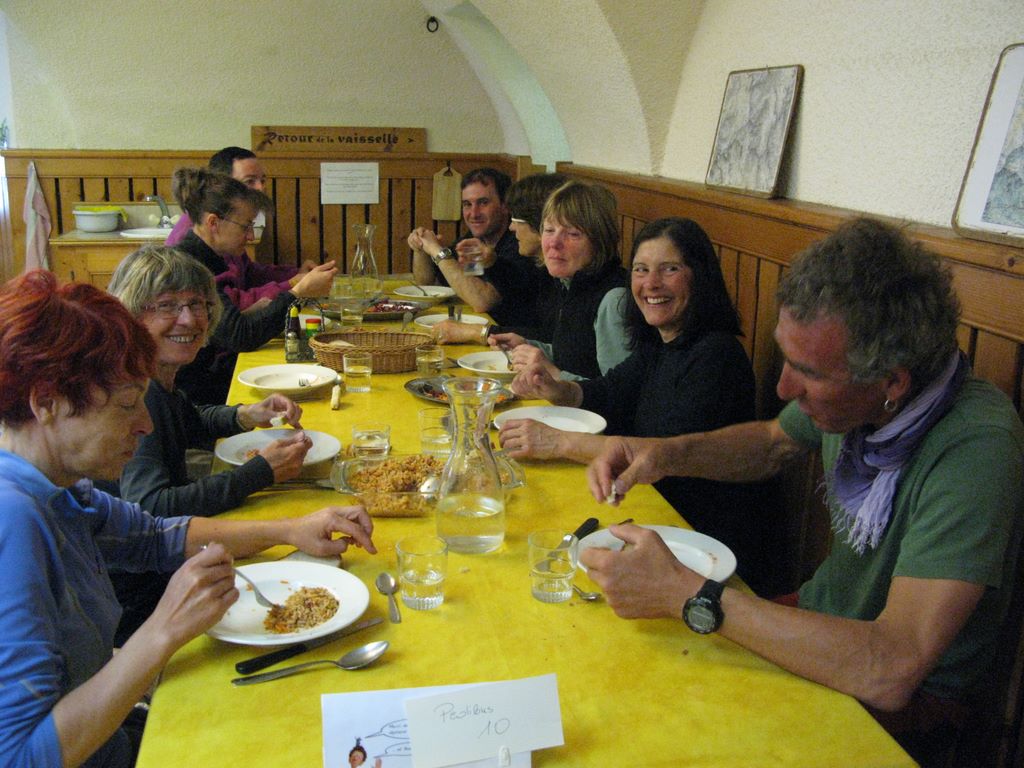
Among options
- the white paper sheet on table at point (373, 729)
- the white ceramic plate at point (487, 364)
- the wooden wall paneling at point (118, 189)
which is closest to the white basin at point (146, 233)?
the wooden wall paneling at point (118, 189)

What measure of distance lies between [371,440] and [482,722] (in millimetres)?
1108

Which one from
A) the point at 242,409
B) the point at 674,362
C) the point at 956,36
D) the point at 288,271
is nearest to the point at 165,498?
the point at 242,409

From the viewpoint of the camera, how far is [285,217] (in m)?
6.34

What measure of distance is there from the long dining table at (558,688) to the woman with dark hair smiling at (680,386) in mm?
675

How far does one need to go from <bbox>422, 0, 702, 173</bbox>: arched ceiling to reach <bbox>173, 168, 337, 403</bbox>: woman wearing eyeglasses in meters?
1.45

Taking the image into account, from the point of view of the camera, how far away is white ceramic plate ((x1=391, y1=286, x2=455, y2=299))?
419 centimetres

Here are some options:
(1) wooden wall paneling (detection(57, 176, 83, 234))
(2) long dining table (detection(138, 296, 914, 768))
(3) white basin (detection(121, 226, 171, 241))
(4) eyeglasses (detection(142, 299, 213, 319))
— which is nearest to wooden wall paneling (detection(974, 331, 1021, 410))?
(2) long dining table (detection(138, 296, 914, 768))

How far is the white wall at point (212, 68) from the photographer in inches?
227

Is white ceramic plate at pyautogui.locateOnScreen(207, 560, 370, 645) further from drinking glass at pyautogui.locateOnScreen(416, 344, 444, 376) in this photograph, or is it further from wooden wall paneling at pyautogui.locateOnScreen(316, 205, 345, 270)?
wooden wall paneling at pyautogui.locateOnScreen(316, 205, 345, 270)

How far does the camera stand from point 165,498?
5.99 ft

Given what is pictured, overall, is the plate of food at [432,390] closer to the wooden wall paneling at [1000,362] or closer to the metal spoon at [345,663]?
the wooden wall paneling at [1000,362]

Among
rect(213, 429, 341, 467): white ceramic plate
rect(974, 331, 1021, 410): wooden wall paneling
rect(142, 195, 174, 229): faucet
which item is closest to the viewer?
rect(974, 331, 1021, 410): wooden wall paneling

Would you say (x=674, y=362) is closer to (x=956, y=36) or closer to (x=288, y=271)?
(x=956, y=36)

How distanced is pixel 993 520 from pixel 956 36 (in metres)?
1.29
